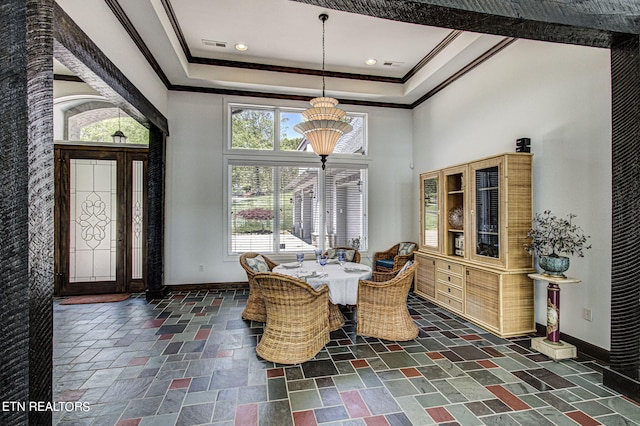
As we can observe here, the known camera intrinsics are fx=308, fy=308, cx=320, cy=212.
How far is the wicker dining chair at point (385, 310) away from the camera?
342 centimetres

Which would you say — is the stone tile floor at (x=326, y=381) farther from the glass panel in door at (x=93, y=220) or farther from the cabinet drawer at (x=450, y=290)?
the glass panel in door at (x=93, y=220)

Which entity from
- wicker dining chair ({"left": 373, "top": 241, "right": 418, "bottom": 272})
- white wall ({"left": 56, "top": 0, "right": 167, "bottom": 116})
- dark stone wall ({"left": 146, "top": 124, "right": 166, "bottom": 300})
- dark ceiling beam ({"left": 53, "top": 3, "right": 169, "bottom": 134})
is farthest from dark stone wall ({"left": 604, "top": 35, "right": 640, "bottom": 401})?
dark stone wall ({"left": 146, "top": 124, "right": 166, "bottom": 300})

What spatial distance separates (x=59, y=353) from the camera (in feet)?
10.4

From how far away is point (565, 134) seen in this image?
11.1 ft

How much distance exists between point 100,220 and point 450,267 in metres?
5.94

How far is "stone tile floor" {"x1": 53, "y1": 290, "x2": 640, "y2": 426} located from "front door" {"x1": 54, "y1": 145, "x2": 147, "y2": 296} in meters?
1.67

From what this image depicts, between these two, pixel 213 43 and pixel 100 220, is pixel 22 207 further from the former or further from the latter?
pixel 100 220

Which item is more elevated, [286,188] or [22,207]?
[286,188]

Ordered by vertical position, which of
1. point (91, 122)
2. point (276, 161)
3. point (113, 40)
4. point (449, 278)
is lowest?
point (449, 278)

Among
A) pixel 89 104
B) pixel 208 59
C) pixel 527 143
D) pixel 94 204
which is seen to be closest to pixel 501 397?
A: pixel 527 143

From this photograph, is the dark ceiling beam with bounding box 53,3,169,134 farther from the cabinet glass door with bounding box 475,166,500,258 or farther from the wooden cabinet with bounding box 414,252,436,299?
the wooden cabinet with bounding box 414,252,436,299

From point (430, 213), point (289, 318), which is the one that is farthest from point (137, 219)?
point (430, 213)

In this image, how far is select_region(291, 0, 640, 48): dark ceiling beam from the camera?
2035 millimetres

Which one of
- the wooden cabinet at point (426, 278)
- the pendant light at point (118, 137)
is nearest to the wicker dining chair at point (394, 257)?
the wooden cabinet at point (426, 278)
